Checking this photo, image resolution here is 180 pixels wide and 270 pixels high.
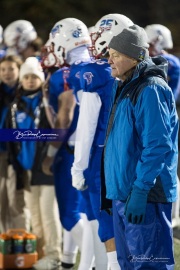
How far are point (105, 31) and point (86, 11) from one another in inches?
662

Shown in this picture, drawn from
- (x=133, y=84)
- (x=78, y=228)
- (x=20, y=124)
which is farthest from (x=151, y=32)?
(x=133, y=84)

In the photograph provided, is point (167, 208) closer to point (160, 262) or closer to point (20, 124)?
point (160, 262)

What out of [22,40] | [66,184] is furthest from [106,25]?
[22,40]

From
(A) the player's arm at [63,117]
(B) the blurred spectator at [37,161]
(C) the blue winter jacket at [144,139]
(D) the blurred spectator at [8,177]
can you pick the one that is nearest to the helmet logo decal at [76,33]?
(A) the player's arm at [63,117]

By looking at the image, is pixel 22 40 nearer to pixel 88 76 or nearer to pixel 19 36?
pixel 19 36

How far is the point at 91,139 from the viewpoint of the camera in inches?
272

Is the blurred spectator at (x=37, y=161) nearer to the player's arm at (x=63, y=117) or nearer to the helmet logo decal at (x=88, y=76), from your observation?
the player's arm at (x=63, y=117)

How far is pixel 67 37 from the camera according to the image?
7988 millimetres

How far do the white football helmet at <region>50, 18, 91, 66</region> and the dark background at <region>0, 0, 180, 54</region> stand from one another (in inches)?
571

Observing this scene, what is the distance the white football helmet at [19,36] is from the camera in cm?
1155

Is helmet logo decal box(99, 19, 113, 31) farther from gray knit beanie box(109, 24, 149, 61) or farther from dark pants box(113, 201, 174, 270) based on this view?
dark pants box(113, 201, 174, 270)

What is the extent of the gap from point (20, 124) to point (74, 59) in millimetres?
1017

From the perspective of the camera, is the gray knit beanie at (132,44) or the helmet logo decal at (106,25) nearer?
the gray knit beanie at (132,44)

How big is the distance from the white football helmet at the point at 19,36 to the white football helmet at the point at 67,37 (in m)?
3.37
